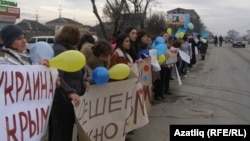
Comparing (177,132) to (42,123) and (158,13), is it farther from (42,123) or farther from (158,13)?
(158,13)

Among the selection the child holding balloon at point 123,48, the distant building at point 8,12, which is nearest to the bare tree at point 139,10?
the distant building at point 8,12

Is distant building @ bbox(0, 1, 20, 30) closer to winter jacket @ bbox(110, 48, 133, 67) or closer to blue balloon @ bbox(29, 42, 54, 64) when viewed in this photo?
winter jacket @ bbox(110, 48, 133, 67)

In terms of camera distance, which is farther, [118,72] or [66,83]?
[118,72]

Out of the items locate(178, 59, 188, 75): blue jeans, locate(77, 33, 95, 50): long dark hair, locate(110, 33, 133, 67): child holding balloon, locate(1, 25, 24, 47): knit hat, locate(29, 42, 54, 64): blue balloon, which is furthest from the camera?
locate(178, 59, 188, 75): blue jeans

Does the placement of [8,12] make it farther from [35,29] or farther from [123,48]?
[35,29]

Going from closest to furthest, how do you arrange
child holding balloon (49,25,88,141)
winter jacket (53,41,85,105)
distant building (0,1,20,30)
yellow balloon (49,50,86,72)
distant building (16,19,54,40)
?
yellow balloon (49,50,86,72) → winter jacket (53,41,85,105) → child holding balloon (49,25,88,141) → distant building (0,1,20,30) → distant building (16,19,54,40)

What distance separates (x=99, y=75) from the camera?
15.0ft

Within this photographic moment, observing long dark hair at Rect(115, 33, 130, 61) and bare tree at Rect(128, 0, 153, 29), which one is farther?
bare tree at Rect(128, 0, 153, 29)

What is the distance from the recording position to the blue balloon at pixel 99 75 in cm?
459

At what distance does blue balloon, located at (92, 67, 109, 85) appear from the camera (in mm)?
4594

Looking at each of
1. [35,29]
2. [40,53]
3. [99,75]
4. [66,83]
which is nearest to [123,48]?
[99,75]

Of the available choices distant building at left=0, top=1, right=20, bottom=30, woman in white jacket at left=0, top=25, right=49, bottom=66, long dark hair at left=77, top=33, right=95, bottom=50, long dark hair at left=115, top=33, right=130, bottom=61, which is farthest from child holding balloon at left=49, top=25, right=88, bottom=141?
distant building at left=0, top=1, right=20, bottom=30

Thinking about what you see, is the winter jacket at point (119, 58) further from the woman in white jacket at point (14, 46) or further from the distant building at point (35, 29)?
the distant building at point (35, 29)

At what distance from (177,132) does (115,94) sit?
0.92 meters
